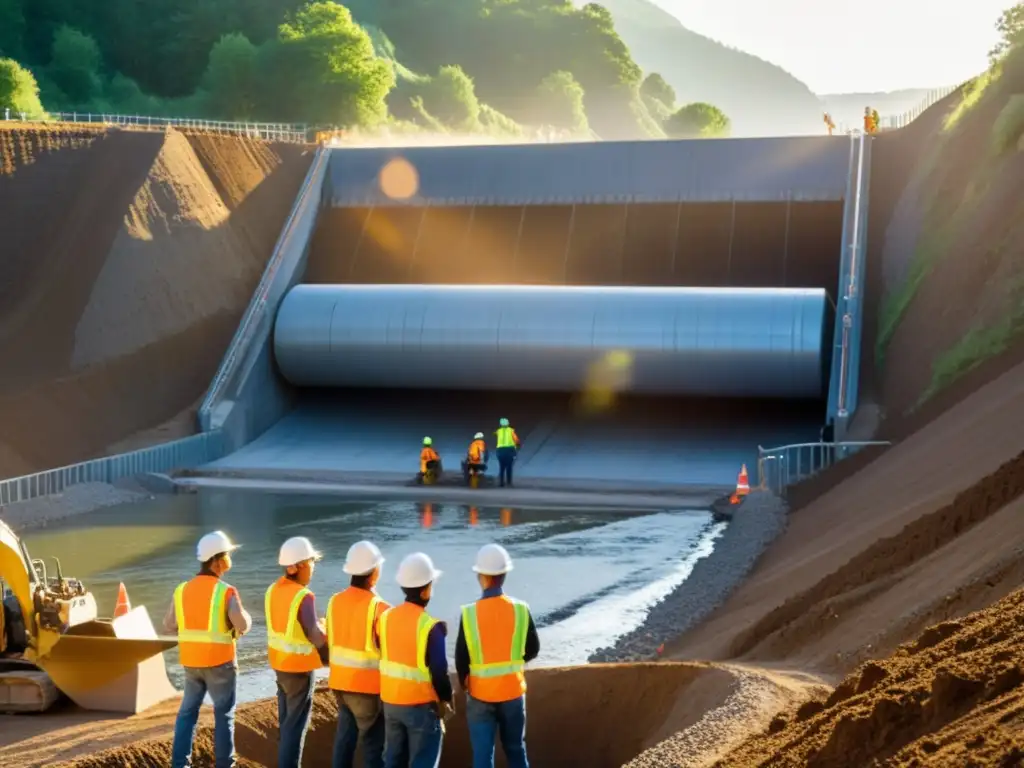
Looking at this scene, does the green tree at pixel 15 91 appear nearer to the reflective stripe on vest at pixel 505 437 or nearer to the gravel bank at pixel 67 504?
the gravel bank at pixel 67 504

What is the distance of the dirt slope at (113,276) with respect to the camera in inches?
1224

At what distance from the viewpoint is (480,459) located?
94.3 ft

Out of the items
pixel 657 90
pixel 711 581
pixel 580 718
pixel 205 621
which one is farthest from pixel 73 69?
pixel 657 90

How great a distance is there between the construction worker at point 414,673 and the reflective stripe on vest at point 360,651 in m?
0.17

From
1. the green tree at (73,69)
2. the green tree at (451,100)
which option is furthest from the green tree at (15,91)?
the green tree at (451,100)

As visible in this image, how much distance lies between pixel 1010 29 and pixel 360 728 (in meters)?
29.9

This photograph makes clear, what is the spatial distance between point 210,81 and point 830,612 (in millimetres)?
74626

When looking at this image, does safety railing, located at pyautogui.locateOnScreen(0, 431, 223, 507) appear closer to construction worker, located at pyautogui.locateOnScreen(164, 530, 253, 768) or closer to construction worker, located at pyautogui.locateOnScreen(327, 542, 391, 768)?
construction worker, located at pyautogui.locateOnScreen(164, 530, 253, 768)

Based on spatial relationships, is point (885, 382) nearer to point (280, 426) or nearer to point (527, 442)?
point (527, 442)

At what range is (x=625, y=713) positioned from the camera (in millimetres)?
11820

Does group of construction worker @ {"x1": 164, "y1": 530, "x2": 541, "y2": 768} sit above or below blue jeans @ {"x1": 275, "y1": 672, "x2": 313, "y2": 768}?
above

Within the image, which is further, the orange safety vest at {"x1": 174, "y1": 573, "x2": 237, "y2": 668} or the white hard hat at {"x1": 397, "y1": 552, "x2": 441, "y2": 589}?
the orange safety vest at {"x1": 174, "y1": 573, "x2": 237, "y2": 668}

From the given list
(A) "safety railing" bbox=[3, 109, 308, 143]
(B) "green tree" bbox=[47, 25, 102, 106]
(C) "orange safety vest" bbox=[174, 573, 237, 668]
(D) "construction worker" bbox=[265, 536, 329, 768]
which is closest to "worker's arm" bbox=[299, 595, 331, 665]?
(D) "construction worker" bbox=[265, 536, 329, 768]

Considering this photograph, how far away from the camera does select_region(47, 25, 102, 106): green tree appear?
277ft
